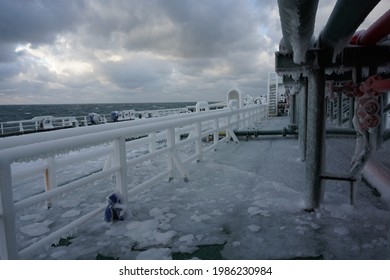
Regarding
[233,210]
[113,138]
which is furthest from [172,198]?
[113,138]

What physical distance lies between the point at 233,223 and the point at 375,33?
2.67 m

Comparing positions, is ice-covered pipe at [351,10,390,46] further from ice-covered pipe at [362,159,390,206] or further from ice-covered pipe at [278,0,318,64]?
ice-covered pipe at [362,159,390,206]

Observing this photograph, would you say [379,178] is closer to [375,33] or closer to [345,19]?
[375,33]

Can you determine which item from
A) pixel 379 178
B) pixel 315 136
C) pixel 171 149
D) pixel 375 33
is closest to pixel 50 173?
pixel 171 149

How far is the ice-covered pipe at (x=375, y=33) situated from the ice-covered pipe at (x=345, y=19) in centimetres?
33

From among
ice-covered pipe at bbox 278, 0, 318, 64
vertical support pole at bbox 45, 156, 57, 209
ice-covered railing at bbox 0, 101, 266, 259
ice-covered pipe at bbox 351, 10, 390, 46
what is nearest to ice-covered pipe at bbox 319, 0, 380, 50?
ice-covered pipe at bbox 278, 0, 318, 64

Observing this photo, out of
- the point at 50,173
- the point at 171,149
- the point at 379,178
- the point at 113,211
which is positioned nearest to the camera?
the point at 113,211

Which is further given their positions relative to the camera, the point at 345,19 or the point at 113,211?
the point at 113,211

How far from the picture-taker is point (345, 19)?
2348 millimetres

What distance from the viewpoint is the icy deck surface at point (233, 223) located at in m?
2.95

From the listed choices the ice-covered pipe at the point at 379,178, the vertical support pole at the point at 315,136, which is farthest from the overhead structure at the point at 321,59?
the ice-covered pipe at the point at 379,178
